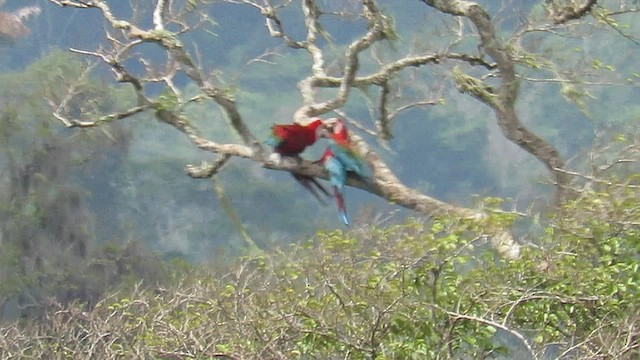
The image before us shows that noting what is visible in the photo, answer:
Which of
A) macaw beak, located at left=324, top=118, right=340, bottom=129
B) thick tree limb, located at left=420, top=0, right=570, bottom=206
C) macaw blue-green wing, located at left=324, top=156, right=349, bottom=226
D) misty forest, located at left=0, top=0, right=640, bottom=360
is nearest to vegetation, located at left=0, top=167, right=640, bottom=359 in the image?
misty forest, located at left=0, top=0, right=640, bottom=360

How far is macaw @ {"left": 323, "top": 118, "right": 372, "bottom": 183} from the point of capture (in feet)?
11.1

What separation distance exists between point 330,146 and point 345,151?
53 millimetres

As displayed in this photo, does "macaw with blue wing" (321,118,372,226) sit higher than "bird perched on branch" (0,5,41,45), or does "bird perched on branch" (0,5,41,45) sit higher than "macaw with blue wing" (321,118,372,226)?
"macaw with blue wing" (321,118,372,226)

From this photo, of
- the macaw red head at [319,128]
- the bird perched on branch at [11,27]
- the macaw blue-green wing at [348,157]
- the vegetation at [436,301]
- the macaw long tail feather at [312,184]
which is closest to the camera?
the vegetation at [436,301]

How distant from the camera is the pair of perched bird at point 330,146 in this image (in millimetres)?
3414

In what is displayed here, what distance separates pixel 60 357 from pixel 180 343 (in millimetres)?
812

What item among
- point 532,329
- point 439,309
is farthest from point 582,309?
point 439,309

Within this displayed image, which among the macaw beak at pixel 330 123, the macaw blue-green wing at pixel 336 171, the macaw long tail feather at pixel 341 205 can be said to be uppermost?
the macaw beak at pixel 330 123

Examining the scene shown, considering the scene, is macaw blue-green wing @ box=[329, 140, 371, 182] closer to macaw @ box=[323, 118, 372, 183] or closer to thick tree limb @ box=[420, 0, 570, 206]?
macaw @ box=[323, 118, 372, 183]

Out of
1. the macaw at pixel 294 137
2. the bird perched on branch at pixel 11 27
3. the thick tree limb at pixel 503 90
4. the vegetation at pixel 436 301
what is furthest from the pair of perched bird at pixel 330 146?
the bird perched on branch at pixel 11 27

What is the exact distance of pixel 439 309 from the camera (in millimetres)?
2576

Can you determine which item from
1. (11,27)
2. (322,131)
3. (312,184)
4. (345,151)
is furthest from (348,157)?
(11,27)

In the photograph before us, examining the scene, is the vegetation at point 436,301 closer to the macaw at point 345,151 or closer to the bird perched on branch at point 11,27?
the macaw at point 345,151

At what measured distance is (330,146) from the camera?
3.40m
